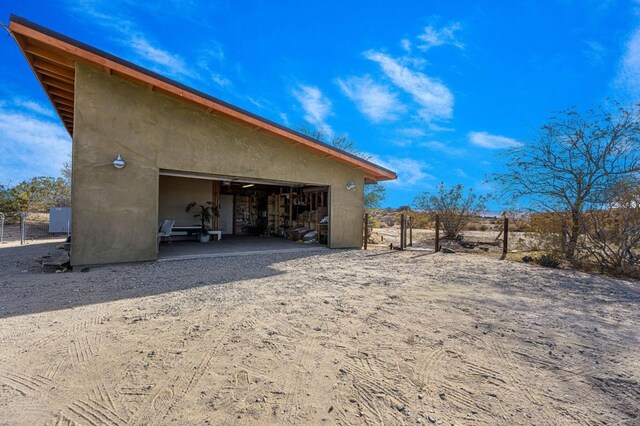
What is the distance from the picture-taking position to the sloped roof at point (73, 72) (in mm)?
5001

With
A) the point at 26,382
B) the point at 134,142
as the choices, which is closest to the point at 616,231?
the point at 26,382

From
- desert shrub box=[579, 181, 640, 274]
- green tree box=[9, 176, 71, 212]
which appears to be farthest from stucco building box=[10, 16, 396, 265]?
green tree box=[9, 176, 71, 212]

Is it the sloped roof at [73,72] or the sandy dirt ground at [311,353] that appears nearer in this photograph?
the sandy dirt ground at [311,353]

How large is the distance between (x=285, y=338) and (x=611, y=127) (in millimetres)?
9359

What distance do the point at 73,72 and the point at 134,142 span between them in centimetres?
197

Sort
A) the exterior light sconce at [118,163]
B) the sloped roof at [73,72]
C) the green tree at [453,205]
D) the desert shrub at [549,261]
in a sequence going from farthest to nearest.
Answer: the green tree at [453,205], the desert shrub at [549,261], the exterior light sconce at [118,163], the sloped roof at [73,72]

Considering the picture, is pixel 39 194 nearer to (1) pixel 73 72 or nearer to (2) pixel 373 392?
(1) pixel 73 72

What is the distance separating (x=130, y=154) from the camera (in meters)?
6.18

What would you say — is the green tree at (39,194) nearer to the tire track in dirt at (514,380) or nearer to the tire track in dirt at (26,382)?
the tire track in dirt at (26,382)

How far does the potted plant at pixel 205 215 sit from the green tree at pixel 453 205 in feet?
29.7

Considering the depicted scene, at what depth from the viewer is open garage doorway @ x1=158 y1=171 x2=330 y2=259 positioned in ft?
33.7

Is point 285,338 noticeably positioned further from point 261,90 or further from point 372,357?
point 261,90

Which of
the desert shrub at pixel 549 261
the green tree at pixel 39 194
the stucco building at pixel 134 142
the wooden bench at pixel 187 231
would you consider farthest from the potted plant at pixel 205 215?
the desert shrub at pixel 549 261

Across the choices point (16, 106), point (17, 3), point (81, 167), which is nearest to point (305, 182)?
point (81, 167)
